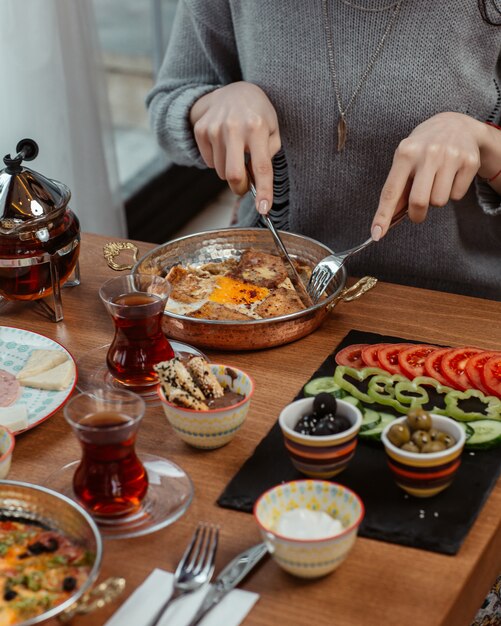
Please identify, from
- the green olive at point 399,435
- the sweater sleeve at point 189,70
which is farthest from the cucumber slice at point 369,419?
the sweater sleeve at point 189,70

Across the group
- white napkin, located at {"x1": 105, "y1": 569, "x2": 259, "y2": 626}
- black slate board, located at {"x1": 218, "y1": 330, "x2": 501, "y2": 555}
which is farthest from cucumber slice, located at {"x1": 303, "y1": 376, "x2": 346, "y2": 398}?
white napkin, located at {"x1": 105, "y1": 569, "x2": 259, "y2": 626}

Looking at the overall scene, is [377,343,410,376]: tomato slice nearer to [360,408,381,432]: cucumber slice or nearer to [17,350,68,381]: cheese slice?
[360,408,381,432]: cucumber slice

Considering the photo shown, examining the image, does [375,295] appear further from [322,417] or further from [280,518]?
[280,518]

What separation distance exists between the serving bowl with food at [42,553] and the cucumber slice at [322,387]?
0.46 metres

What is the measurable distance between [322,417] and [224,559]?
0.24m

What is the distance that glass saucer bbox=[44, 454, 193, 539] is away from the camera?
1102 mm

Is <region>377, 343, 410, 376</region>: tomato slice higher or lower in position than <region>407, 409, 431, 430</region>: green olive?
lower

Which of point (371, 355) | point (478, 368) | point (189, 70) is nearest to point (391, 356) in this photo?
point (371, 355)

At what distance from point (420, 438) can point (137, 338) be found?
500 millimetres

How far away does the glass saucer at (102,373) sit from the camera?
1.41 metres

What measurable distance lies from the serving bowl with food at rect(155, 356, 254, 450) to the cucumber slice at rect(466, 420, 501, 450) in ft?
1.07

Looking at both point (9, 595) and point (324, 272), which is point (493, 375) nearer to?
point (324, 272)

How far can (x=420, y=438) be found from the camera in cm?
113

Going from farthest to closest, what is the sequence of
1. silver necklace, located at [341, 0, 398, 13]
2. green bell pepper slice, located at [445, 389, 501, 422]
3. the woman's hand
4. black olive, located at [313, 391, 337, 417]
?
silver necklace, located at [341, 0, 398, 13]
the woman's hand
green bell pepper slice, located at [445, 389, 501, 422]
black olive, located at [313, 391, 337, 417]
